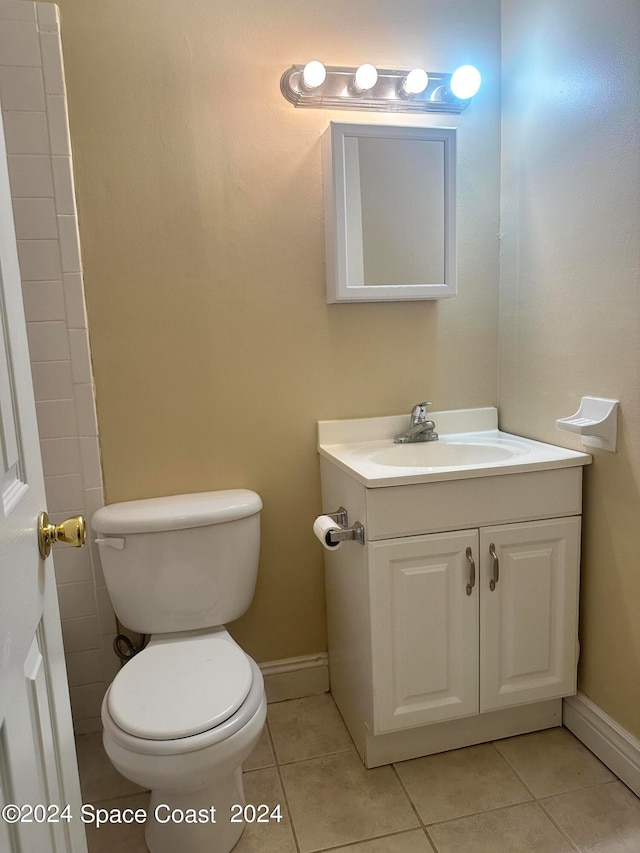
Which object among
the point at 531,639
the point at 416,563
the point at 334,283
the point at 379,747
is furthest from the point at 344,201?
the point at 379,747

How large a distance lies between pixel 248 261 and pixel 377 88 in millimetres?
632

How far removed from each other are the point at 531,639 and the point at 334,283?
1165 millimetres

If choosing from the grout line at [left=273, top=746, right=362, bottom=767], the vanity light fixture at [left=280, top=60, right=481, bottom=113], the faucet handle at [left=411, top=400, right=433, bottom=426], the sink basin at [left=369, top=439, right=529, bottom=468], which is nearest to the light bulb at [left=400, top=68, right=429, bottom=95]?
the vanity light fixture at [left=280, top=60, right=481, bottom=113]

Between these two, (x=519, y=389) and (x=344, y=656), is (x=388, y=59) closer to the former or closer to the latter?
(x=519, y=389)

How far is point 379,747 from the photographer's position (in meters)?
1.76

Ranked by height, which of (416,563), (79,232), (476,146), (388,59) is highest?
(388,59)

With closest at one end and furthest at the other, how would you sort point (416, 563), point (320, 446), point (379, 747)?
point (416, 563)
point (379, 747)
point (320, 446)

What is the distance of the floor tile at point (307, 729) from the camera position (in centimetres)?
186

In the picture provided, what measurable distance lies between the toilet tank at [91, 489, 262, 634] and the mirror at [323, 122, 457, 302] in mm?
749

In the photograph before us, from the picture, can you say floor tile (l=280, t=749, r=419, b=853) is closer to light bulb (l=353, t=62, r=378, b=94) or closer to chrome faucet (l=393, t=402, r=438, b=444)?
chrome faucet (l=393, t=402, r=438, b=444)

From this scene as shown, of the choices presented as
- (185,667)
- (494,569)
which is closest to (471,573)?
(494,569)

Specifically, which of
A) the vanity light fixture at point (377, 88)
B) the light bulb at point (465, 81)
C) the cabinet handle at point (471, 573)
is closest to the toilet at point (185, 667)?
the cabinet handle at point (471, 573)

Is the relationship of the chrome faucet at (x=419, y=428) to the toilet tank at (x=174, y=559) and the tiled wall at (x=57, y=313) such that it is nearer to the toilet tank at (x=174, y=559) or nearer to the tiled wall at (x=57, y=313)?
→ the toilet tank at (x=174, y=559)

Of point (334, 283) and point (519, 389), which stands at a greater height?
point (334, 283)
